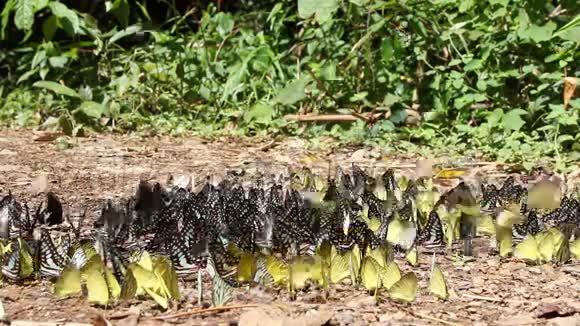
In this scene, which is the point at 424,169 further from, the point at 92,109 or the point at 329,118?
the point at 92,109

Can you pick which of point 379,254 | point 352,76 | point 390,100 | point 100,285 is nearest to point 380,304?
point 379,254

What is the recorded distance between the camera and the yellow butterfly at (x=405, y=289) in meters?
1.99

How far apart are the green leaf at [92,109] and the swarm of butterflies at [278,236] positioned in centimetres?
222

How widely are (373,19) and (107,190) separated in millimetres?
2343

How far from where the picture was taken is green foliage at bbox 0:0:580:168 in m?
4.73

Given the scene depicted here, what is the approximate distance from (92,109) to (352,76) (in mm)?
1507

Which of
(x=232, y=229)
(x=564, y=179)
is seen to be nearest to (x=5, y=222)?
(x=232, y=229)

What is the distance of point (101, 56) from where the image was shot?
621 centimetres

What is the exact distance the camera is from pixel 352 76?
5375mm

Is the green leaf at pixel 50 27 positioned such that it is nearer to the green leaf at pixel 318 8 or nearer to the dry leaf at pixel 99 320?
the green leaf at pixel 318 8

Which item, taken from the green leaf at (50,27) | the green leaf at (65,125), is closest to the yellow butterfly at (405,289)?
the green leaf at (65,125)

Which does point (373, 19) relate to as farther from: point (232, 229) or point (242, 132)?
point (232, 229)

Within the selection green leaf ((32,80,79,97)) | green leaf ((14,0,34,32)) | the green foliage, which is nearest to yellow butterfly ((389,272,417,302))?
the green foliage

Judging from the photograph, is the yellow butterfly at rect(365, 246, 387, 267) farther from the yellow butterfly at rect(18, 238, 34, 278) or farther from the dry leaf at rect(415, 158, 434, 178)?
the dry leaf at rect(415, 158, 434, 178)
